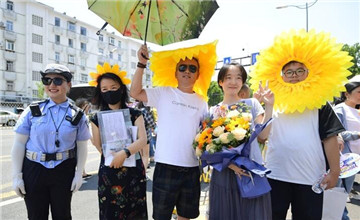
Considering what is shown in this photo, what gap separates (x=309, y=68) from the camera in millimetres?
2363

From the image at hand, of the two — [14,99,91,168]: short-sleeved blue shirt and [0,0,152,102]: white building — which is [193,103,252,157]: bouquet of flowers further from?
[0,0,152,102]: white building

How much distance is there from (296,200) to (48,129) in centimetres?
260

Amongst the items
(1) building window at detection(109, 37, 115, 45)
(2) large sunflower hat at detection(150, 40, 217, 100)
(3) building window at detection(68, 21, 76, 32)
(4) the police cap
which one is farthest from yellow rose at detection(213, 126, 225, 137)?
(1) building window at detection(109, 37, 115, 45)

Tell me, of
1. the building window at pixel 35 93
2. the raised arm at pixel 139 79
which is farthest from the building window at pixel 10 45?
the raised arm at pixel 139 79

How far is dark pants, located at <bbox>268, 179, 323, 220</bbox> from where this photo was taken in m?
2.23

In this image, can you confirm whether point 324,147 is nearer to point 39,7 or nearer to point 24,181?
point 24,181

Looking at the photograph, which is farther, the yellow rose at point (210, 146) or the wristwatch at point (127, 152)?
the wristwatch at point (127, 152)

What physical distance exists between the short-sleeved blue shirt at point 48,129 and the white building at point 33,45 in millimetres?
32761

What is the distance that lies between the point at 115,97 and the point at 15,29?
1602 inches

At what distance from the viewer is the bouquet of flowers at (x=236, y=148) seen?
195 cm

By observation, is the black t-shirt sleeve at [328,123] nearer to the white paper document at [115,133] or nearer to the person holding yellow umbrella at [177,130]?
the person holding yellow umbrella at [177,130]

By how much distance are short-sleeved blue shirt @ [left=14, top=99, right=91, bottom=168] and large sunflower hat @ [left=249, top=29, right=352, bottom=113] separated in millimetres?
2211

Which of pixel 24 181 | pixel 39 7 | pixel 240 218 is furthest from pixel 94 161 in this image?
pixel 39 7

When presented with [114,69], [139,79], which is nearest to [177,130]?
[139,79]
